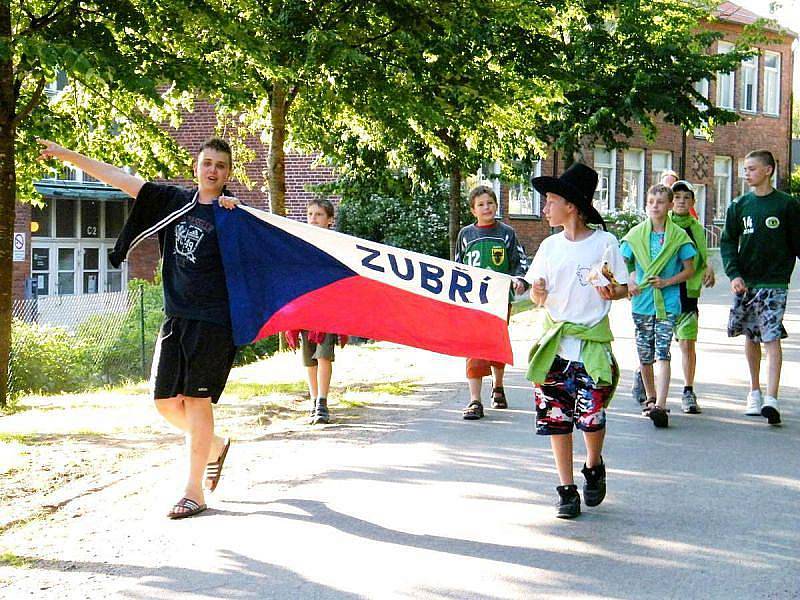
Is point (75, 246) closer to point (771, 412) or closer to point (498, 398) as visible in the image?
point (498, 398)

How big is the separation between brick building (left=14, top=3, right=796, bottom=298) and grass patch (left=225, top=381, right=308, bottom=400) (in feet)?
52.1

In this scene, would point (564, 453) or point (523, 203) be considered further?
point (523, 203)

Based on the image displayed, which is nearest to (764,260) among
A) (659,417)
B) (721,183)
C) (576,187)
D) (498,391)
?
(659,417)

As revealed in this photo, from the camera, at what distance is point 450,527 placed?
5914 millimetres

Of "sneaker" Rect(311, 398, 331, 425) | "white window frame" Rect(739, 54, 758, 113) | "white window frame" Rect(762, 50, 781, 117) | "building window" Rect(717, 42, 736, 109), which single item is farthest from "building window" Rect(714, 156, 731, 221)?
"sneaker" Rect(311, 398, 331, 425)

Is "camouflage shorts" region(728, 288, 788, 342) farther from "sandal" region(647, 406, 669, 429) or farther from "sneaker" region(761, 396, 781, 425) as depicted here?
"sandal" region(647, 406, 669, 429)

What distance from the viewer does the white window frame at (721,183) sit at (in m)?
43.2

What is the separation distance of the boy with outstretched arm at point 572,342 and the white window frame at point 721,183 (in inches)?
1520

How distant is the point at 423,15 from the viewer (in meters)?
13.5

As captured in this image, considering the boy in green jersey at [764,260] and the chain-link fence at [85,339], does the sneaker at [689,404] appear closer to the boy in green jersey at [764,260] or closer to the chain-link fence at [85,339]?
the boy in green jersey at [764,260]

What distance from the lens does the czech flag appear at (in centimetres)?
687

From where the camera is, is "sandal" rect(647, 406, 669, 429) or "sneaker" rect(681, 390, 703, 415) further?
"sneaker" rect(681, 390, 703, 415)

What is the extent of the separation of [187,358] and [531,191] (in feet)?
89.7

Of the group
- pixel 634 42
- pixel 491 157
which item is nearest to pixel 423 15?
pixel 491 157
